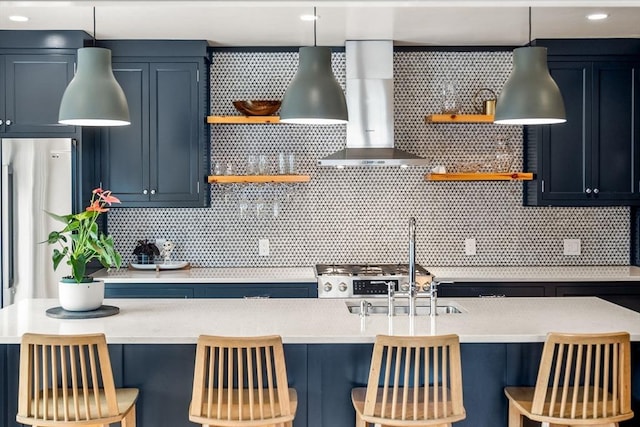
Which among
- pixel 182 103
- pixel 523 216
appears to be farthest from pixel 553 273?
pixel 182 103

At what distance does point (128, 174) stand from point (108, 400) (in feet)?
9.04

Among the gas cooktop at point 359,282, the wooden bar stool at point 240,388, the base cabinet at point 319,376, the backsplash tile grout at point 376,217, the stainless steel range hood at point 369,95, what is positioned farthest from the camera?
the backsplash tile grout at point 376,217

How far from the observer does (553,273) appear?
5.06m

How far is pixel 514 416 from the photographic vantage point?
297cm

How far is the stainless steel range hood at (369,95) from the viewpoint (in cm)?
511

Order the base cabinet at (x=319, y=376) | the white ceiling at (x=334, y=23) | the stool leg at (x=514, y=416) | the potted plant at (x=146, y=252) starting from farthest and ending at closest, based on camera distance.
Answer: the potted plant at (x=146, y=252) → the white ceiling at (x=334, y=23) → the base cabinet at (x=319, y=376) → the stool leg at (x=514, y=416)

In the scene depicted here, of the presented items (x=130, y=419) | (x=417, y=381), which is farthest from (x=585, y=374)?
(x=130, y=419)

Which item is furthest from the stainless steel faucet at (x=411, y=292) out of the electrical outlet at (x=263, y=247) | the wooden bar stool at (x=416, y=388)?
the electrical outlet at (x=263, y=247)

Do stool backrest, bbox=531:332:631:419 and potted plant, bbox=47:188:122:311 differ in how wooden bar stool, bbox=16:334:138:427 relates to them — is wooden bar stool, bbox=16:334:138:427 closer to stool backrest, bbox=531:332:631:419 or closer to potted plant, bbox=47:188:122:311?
potted plant, bbox=47:188:122:311

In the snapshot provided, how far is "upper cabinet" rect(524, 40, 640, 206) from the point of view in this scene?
17.0 feet

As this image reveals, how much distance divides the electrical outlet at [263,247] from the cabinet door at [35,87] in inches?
64.3

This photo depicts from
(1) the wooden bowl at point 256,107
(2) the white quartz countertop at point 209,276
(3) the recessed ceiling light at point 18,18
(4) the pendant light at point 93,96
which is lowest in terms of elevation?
(2) the white quartz countertop at point 209,276

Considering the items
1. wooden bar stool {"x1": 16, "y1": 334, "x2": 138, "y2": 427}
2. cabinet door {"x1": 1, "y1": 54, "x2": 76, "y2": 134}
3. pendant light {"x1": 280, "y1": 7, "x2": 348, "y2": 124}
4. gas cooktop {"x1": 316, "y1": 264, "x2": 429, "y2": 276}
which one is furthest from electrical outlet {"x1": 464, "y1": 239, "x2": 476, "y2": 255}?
wooden bar stool {"x1": 16, "y1": 334, "x2": 138, "y2": 427}

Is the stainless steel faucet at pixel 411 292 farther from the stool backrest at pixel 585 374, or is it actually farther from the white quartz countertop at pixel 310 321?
the stool backrest at pixel 585 374
